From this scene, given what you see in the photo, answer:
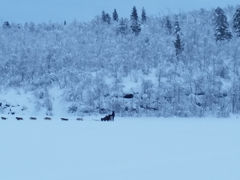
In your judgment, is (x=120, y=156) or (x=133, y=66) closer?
(x=120, y=156)

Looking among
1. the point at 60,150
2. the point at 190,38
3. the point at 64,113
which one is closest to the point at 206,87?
the point at 64,113

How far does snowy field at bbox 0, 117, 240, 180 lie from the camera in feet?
28.1

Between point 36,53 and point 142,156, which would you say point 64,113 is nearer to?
point 36,53

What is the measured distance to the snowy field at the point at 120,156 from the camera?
8.55m

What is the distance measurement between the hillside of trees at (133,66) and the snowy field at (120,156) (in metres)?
15.3

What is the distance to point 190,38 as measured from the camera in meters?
49.2

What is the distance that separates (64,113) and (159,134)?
57.1 ft

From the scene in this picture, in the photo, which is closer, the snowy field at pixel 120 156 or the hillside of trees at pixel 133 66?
the snowy field at pixel 120 156

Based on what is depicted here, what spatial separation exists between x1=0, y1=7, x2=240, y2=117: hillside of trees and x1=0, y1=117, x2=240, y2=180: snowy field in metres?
15.3

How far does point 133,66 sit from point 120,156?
96.5 feet

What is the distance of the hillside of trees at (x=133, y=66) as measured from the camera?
32.3 metres

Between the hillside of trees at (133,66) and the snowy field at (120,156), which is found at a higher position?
the hillside of trees at (133,66)

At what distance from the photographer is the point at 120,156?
10.8 meters

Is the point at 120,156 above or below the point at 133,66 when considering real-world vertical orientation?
below
